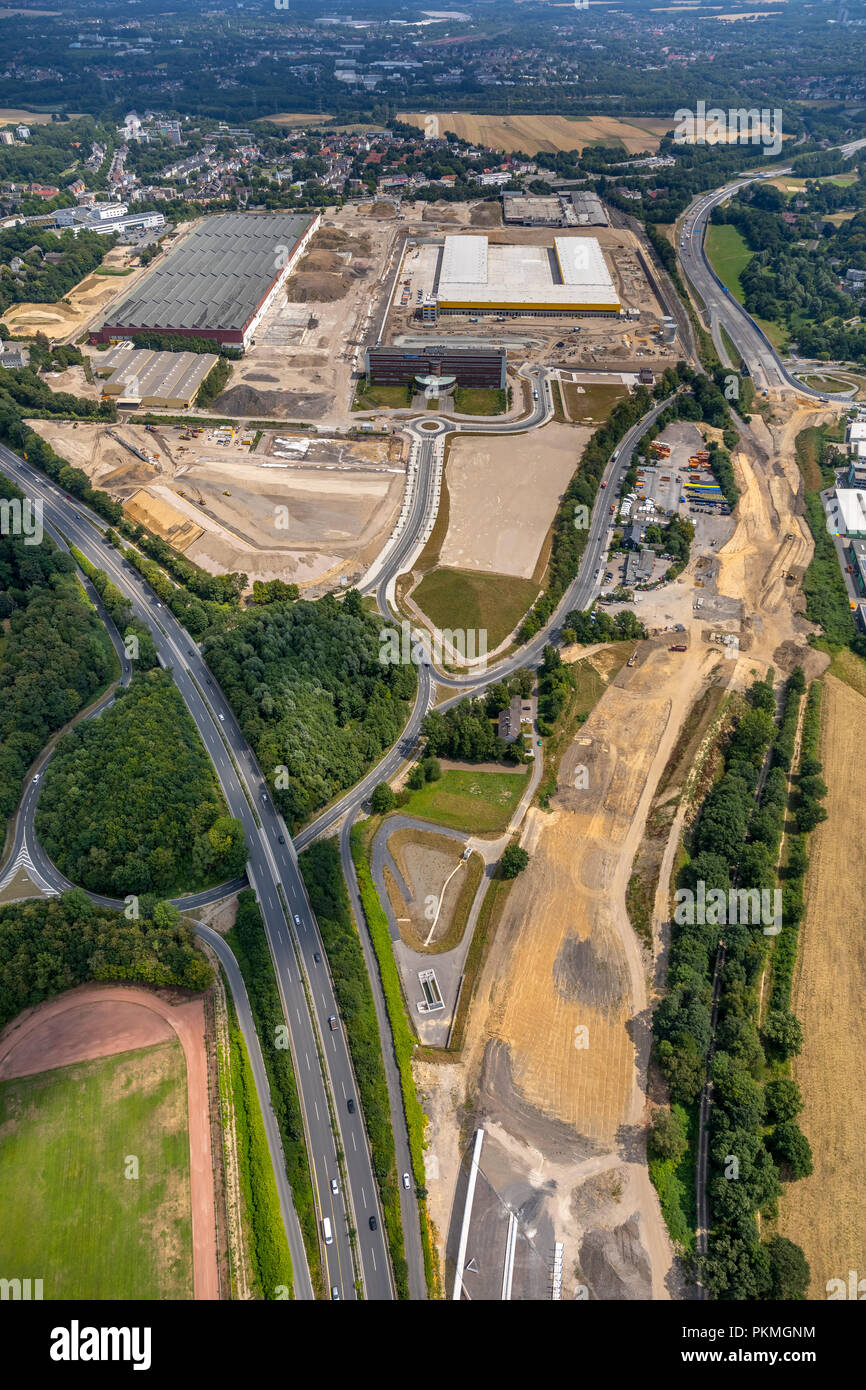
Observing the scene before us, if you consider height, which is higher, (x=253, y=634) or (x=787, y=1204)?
(x=253, y=634)

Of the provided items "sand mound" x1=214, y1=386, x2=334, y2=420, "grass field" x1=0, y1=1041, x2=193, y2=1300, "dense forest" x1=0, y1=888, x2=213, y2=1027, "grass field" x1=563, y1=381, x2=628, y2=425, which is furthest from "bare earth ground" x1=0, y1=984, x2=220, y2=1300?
"grass field" x1=563, y1=381, x2=628, y2=425

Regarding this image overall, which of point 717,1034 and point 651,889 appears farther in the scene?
point 651,889

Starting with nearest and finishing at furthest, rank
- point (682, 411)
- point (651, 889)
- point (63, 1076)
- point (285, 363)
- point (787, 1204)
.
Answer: point (787, 1204), point (63, 1076), point (651, 889), point (682, 411), point (285, 363)

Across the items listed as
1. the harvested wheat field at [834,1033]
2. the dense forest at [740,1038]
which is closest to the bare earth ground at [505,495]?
the dense forest at [740,1038]

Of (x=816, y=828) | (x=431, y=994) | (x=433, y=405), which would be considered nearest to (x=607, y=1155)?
(x=431, y=994)

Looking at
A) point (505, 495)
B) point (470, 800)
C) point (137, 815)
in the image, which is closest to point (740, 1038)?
point (470, 800)

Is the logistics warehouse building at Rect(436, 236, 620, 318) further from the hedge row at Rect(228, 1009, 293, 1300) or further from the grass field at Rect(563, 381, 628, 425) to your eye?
the hedge row at Rect(228, 1009, 293, 1300)

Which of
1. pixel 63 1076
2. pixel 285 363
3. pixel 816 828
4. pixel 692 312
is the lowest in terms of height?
pixel 63 1076

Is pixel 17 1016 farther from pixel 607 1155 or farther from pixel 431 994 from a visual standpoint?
pixel 607 1155
